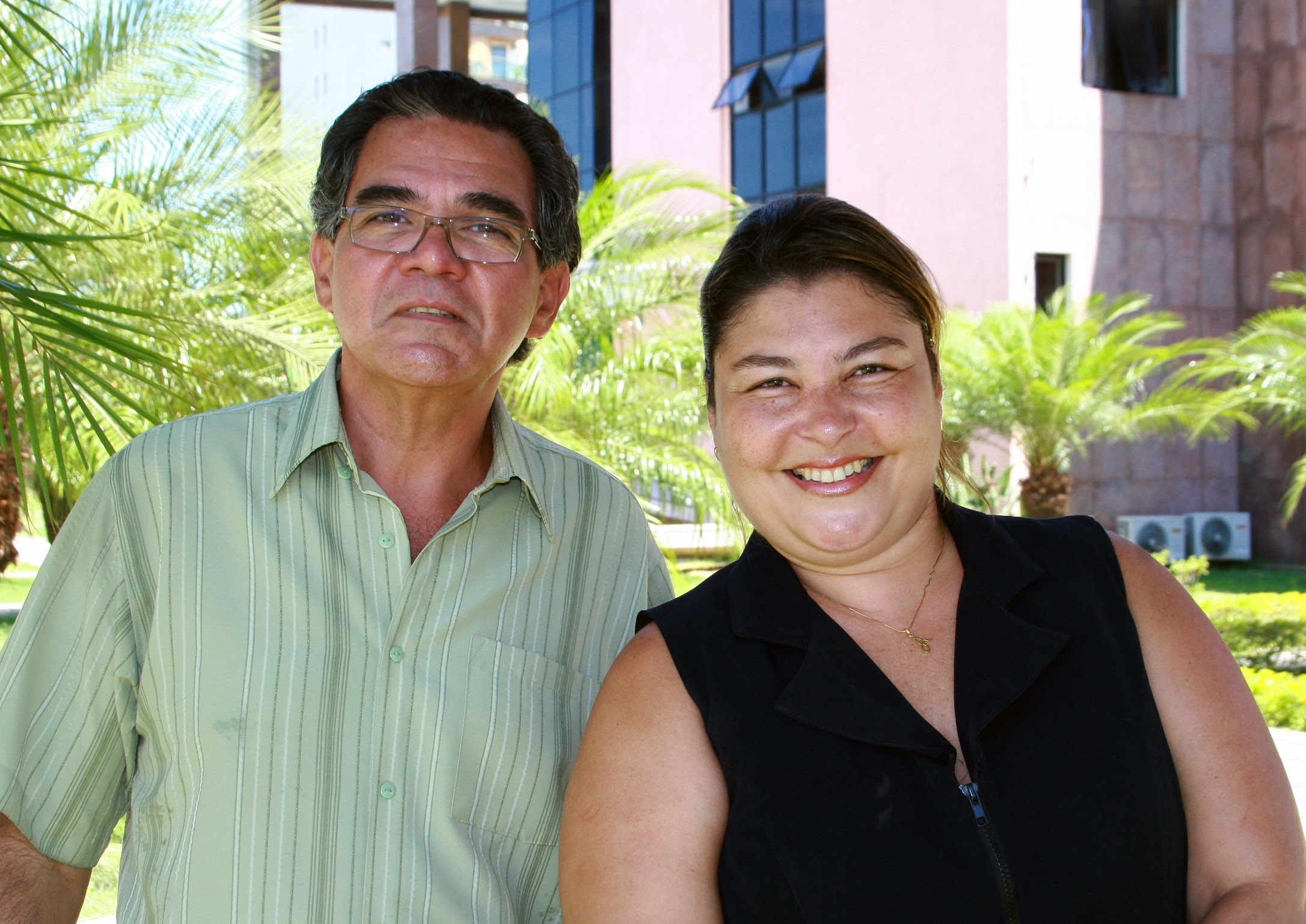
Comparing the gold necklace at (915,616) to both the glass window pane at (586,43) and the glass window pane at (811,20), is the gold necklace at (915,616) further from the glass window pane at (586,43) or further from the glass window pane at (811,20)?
the glass window pane at (586,43)

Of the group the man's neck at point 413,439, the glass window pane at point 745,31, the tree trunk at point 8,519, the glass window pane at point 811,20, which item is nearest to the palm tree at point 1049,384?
the glass window pane at point 811,20

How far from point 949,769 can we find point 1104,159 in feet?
57.5

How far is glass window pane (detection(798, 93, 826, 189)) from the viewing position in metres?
20.3

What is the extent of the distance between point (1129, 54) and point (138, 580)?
61.2ft

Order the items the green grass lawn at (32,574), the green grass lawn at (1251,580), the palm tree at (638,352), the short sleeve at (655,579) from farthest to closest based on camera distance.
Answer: the green grass lawn at (1251,580) < the palm tree at (638,352) < the green grass lawn at (32,574) < the short sleeve at (655,579)

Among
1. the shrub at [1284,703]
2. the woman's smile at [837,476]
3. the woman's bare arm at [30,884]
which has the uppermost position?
the woman's smile at [837,476]

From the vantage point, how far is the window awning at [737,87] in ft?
70.7

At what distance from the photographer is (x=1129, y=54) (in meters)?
17.9

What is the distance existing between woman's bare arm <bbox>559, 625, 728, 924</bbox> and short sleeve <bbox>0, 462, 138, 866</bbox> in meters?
0.75

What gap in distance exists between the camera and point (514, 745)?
2.02 meters

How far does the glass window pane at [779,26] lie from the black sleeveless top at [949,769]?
809 inches

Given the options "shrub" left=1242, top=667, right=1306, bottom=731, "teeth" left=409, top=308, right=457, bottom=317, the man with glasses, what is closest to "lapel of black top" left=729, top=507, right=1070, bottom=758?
the man with glasses

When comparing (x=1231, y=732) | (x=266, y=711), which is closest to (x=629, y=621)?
(x=266, y=711)

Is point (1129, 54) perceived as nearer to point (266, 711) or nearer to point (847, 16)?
point (847, 16)
